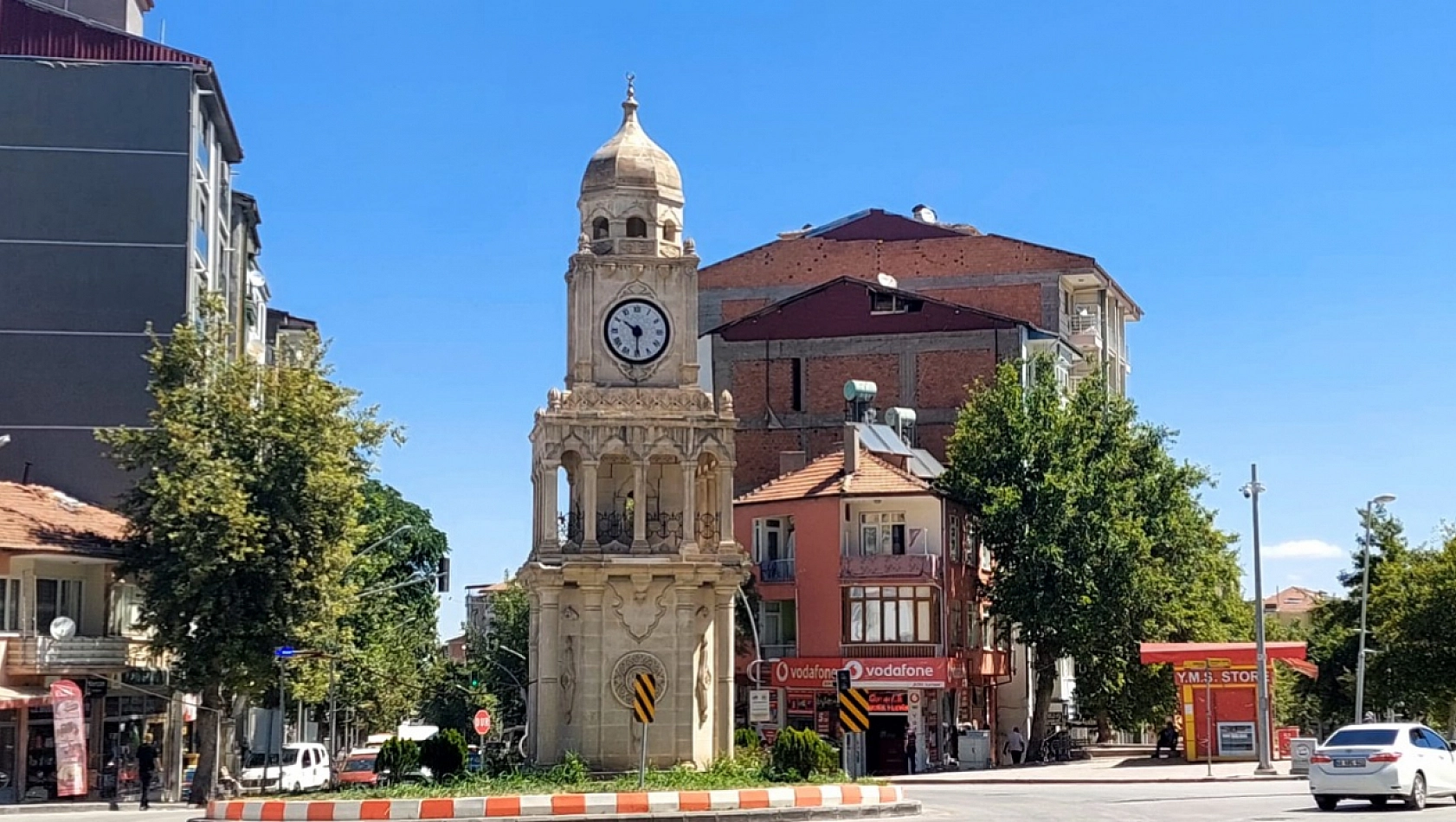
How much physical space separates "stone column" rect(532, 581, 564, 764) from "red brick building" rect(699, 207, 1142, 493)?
37.1m

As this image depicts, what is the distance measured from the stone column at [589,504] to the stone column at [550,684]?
114cm

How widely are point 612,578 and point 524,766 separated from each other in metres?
4.10

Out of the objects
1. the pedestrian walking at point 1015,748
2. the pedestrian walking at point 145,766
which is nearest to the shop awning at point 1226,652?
the pedestrian walking at point 1015,748

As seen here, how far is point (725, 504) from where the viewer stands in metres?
39.6

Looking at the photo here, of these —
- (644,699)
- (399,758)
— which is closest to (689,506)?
(644,699)

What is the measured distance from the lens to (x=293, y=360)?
49.2m

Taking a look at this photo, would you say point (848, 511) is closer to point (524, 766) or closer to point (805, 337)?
point (805, 337)

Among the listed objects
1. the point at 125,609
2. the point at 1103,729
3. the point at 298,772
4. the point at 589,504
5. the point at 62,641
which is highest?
the point at 589,504

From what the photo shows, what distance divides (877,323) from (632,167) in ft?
125

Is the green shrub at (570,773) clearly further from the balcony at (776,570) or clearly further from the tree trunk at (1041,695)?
the tree trunk at (1041,695)

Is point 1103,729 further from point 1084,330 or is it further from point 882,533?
point 1084,330

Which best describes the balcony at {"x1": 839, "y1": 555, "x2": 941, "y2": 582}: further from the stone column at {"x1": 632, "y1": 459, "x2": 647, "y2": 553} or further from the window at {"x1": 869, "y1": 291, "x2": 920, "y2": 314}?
the stone column at {"x1": 632, "y1": 459, "x2": 647, "y2": 553}

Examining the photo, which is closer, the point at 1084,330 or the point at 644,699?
the point at 644,699

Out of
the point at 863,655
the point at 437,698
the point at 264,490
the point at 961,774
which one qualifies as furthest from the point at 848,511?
the point at 437,698
